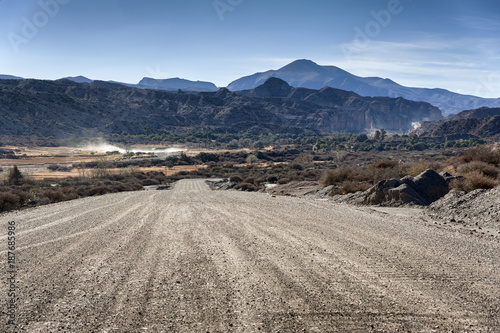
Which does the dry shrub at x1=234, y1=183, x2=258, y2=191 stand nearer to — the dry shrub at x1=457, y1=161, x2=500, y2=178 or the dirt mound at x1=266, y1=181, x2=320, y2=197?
the dirt mound at x1=266, y1=181, x2=320, y2=197

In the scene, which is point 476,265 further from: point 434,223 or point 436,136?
point 436,136

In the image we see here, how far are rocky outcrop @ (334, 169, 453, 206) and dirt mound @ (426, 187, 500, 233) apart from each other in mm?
1553

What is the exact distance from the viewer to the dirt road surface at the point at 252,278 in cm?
611

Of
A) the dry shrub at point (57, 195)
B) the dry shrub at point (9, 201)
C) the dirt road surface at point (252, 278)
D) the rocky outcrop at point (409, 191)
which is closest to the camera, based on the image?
the dirt road surface at point (252, 278)

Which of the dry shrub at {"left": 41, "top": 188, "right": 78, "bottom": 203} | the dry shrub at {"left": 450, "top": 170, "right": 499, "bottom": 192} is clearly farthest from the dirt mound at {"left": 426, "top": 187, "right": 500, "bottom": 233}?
the dry shrub at {"left": 41, "top": 188, "right": 78, "bottom": 203}

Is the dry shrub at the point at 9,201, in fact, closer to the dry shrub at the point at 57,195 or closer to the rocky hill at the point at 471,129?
the dry shrub at the point at 57,195

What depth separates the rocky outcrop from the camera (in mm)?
20266

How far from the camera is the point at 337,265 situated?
891 cm

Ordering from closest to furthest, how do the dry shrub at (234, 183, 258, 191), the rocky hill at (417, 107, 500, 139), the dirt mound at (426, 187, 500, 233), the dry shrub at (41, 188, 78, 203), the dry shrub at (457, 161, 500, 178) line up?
the dirt mound at (426, 187, 500, 233) → the dry shrub at (457, 161, 500, 178) → the dry shrub at (41, 188, 78, 203) → the dry shrub at (234, 183, 258, 191) → the rocky hill at (417, 107, 500, 139)

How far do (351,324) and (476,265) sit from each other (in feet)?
16.5

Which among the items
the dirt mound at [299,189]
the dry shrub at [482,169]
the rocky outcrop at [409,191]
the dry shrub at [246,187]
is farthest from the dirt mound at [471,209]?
the dry shrub at [246,187]

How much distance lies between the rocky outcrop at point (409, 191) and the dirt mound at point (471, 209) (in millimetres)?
1553

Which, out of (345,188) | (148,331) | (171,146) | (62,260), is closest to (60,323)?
(148,331)

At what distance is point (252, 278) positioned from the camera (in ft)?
26.3
